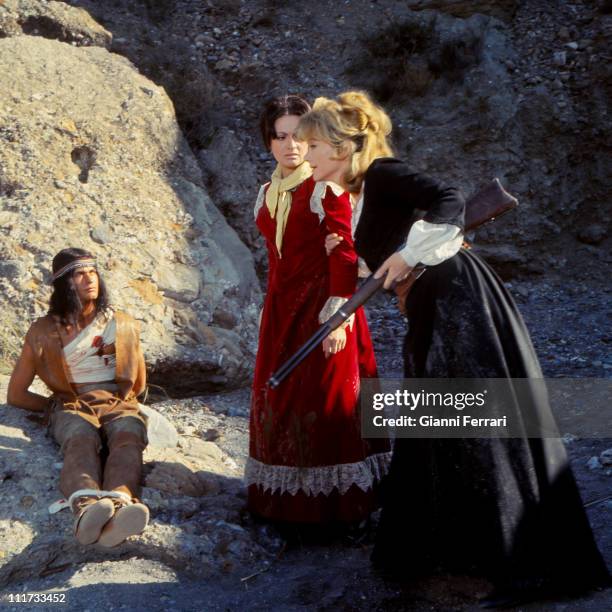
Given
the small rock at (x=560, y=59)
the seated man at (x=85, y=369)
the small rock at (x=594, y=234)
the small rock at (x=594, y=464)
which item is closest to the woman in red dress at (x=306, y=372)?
the seated man at (x=85, y=369)

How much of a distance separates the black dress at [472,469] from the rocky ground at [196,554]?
0.16 meters

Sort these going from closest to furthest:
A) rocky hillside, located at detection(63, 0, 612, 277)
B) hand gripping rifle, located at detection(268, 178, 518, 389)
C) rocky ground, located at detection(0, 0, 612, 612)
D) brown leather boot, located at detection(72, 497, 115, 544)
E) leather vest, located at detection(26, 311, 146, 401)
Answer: hand gripping rifle, located at detection(268, 178, 518, 389), brown leather boot, located at detection(72, 497, 115, 544), leather vest, located at detection(26, 311, 146, 401), rocky ground, located at detection(0, 0, 612, 612), rocky hillside, located at detection(63, 0, 612, 277)

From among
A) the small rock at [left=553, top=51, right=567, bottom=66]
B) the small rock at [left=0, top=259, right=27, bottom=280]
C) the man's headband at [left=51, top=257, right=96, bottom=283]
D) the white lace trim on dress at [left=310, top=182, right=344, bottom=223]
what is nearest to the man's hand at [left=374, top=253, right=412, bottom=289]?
the white lace trim on dress at [left=310, top=182, right=344, bottom=223]

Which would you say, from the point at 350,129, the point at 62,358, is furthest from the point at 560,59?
the point at 62,358

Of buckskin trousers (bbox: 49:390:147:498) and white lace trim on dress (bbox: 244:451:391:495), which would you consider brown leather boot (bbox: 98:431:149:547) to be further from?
white lace trim on dress (bbox: 244:451:391:495)

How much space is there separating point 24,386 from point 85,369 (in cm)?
31

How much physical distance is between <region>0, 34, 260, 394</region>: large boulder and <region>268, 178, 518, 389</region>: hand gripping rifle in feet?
8.43

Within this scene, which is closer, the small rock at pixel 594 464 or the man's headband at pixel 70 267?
the man's headband at pixel 70 267

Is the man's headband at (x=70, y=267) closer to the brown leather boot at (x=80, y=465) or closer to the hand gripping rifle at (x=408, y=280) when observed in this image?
the brown leather boot at (x=80, y=465)

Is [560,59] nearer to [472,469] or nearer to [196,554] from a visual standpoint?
[472,469]

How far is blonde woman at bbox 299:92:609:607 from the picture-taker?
2.50 m

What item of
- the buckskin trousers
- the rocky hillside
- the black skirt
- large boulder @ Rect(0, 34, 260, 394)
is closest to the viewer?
the black skirt

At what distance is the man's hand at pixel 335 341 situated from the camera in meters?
3.02

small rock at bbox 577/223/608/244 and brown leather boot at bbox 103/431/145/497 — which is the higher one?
small rock at bbox 577/223/608/244
